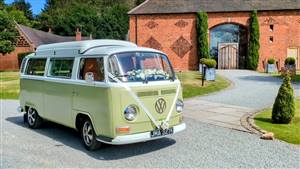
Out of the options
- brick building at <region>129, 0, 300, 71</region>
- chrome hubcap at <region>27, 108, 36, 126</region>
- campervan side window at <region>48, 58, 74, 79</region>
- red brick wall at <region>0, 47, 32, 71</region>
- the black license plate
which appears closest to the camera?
the black license plate

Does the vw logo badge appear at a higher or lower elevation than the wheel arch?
higher

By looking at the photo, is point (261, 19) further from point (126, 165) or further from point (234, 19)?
point (126, 165)

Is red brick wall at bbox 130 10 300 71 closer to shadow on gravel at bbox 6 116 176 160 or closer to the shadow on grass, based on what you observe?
the shadow on grass

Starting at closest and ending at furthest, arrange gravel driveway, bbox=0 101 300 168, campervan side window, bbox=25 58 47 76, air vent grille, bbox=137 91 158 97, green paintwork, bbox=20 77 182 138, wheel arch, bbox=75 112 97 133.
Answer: gravel driveway, bbox=0 101 300 168 < green paintwork, bbox=20 77 182 138 < air vent grille, bbox=137 91 158 97 < wheel arch, bbox=75 112 97 133 < campervan side window, bbox=25 58 47 76

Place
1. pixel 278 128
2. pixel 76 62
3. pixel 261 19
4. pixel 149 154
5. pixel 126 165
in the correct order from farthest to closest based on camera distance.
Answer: pixel 261 19
pixel 278 128
pixel 76 62
pixel 149 154
pixel 126 165

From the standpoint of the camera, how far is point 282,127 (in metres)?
9.09

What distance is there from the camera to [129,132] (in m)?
6.96

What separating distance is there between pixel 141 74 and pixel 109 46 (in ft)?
4.00

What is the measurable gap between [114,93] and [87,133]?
1.46 m

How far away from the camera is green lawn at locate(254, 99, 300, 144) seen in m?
8.07

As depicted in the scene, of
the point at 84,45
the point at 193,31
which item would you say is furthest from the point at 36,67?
the point at 193,31

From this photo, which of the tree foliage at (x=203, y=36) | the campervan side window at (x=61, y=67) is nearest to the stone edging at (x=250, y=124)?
the campervan side window at (x=61, y=67)

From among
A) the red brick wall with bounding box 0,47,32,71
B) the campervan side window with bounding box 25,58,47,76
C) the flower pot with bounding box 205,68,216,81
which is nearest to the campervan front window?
the campervan side window with bounding box 25,58,47,76

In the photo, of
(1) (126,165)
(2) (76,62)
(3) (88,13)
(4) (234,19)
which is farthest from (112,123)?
(3) (88,13)
